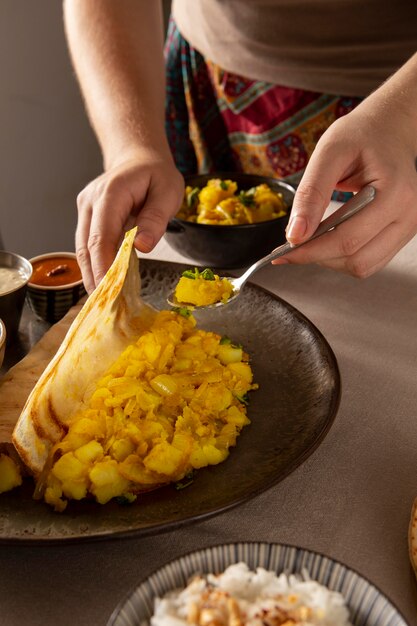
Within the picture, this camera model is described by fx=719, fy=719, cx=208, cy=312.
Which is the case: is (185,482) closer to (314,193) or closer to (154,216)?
(314,193)

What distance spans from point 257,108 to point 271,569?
8.70 feet

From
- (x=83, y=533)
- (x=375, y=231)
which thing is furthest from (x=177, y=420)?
(x=375, y=231)

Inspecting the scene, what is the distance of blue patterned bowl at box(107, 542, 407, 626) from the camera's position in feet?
3.49

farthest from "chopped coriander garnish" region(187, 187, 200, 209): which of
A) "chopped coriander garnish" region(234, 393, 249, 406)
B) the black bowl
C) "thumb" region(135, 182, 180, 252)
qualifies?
"chopped coriander garnish" region(234, 393, 249, 406)

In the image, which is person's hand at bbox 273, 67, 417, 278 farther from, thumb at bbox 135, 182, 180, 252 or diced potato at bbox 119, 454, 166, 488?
diced potato at bbox 119, 454, 166, 488

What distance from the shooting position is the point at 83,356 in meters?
1.78

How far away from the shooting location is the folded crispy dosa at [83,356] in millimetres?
1617

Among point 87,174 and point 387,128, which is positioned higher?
point 387,128

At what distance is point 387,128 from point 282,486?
1.04 m

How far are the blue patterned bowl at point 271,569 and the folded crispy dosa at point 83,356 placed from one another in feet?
1.89

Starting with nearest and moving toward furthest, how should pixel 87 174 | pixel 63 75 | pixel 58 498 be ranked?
pixel 58 498 < pixel 63 75 < pixel 87 174

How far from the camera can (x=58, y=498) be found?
A: 154 centimetres

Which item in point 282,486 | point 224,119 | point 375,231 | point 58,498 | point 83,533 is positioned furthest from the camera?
point 224,119

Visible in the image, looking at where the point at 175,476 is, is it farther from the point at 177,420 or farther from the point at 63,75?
the point at 63,75
